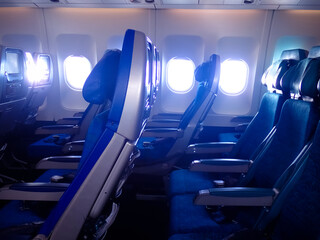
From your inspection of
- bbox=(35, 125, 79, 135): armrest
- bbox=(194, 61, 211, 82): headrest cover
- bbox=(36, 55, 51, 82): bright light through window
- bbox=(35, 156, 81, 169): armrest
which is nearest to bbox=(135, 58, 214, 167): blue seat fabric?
bbox=(194, 61, 211, 82): headrest cover

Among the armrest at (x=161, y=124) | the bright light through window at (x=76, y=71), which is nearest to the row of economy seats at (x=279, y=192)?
the armrest at (x=161, y=124)

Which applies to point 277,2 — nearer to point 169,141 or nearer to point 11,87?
point 169,141

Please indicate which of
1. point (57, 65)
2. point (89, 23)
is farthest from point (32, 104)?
point (89, 23)

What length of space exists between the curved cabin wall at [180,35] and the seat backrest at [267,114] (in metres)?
1.98

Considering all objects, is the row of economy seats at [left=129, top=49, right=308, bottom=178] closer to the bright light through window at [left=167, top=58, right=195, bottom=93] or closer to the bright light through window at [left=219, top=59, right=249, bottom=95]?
the bright light through window at [left=219, top=59, right=249, bottom=95]

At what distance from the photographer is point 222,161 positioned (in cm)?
176

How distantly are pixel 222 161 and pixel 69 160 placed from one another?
1.10 meters

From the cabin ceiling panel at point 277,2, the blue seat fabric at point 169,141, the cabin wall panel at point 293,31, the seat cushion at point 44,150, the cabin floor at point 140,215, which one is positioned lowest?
the cabin floor at point 140,215

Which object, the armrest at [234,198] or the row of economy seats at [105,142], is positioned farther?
the armrest at [234,198]

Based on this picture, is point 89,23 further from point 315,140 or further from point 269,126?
point 315,140

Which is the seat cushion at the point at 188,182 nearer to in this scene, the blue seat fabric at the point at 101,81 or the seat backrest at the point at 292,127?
the seat backrest at the point at 292,127

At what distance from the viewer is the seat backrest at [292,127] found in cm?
121

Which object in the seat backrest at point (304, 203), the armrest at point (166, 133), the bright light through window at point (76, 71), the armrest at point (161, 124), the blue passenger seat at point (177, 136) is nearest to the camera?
the seat backrest at point (304, 203)

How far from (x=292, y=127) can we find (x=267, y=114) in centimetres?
51
